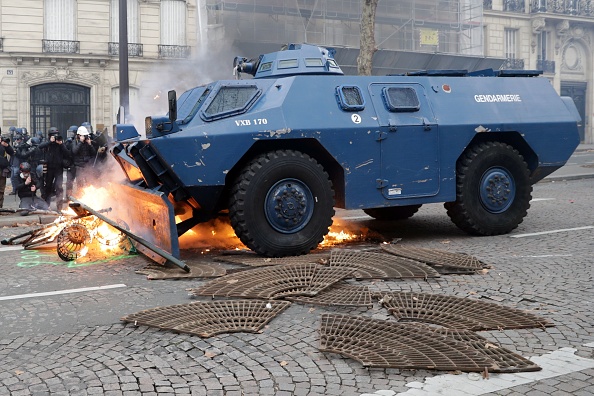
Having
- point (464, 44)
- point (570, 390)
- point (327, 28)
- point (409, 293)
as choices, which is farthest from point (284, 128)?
point (464, 44)

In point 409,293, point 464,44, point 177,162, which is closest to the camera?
point 409,293

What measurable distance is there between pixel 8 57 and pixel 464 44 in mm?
21905

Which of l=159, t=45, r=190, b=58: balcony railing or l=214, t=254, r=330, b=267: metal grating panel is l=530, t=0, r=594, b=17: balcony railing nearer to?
l=159, t=45, r=190, b=58: balcony railing

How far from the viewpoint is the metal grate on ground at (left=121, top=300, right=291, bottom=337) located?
535 cm

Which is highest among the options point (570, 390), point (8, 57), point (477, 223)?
point (8, 57)

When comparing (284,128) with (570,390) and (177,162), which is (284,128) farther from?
(570,390)

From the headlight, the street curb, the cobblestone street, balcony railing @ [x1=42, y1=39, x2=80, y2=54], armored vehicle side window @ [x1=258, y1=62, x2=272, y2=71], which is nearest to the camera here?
the cobblestone street

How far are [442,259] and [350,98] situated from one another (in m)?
2.35

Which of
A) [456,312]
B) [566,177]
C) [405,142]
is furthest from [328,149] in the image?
[566,177]

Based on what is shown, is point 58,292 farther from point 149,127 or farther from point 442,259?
point 442,259

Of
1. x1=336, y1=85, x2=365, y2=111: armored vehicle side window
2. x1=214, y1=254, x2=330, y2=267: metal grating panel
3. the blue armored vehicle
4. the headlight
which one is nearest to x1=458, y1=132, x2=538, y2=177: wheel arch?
the blue armored vehicle

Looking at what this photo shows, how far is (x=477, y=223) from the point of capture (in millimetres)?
9773

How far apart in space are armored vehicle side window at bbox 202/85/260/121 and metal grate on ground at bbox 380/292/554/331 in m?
Result: 3.13

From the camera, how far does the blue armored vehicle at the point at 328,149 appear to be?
806 centimetres
